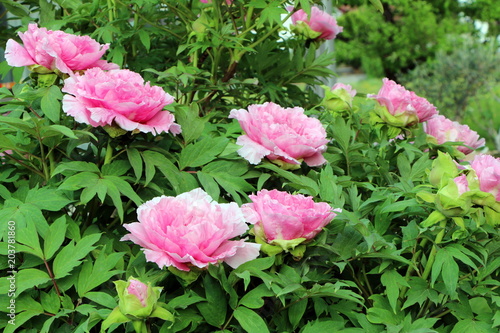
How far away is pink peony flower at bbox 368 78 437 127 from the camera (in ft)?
3.69

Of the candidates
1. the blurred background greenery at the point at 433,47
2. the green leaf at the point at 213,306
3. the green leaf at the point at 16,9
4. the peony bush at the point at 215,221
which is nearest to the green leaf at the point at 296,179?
the peony bush at the point at 215,221

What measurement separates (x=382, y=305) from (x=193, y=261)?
0.93 feet

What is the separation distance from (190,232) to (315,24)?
79cm

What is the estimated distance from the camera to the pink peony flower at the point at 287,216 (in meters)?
0.79

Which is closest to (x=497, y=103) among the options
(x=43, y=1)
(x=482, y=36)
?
(x=482, y=36)

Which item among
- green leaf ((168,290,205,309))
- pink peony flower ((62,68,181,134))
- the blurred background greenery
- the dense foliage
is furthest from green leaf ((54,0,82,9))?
the dense foliage

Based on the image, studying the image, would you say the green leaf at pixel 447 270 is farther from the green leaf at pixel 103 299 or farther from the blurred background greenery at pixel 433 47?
the blurred background greenery at pixel 433 47

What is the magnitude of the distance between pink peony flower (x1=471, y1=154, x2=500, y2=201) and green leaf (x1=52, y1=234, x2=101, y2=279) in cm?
50

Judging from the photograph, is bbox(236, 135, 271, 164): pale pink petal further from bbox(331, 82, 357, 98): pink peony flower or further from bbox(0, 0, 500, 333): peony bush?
bbox(331, 82, 357, 98): pink peony flower

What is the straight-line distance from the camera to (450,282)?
778mm

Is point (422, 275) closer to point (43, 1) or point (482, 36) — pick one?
point (43, 1)

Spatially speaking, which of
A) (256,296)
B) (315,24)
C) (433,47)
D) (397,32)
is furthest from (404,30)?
(256,296)

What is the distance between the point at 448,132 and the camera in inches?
48.0

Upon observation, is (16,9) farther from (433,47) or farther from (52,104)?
(433,47)
